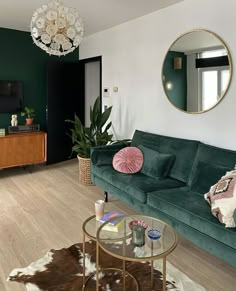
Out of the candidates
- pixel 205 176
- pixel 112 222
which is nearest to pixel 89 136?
pixel 205 176

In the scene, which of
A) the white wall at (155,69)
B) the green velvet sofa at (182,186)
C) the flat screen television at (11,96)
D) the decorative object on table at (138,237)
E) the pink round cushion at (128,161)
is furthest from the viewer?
the flat screen television at (11,96)

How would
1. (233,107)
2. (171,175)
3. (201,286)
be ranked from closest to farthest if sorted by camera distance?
1. (201,286)
2. (233,107)
3. (171,175)

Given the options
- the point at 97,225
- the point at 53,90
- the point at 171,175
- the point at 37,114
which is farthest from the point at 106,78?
the point at 97,225

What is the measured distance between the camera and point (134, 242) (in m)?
1.79

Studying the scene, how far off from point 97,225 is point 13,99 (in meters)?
3.55

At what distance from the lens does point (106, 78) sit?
482cm

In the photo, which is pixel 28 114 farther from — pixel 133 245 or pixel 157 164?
pixel 133 245

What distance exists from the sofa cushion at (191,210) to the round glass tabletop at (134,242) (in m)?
0.29

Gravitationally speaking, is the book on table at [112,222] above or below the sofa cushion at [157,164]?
below

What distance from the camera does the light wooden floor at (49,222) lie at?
2162 mm

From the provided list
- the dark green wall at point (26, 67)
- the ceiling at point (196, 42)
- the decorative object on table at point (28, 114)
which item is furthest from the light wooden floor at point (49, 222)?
the ceiling at point (196, 42)

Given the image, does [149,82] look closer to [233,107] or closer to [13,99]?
[233,107]

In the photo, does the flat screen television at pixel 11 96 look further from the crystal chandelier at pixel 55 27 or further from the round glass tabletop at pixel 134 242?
the round glass tabletop at pixel 134 242

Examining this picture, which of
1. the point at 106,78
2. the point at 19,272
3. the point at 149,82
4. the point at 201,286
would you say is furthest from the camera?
the point at 106,78
